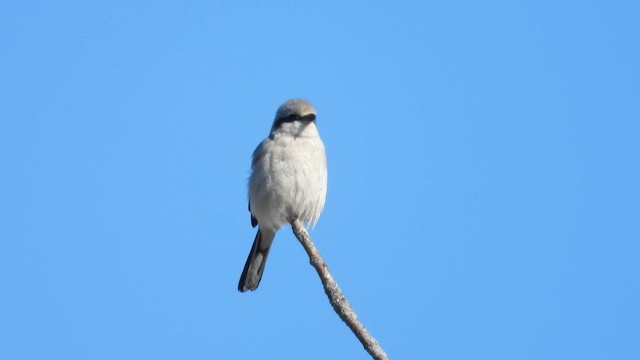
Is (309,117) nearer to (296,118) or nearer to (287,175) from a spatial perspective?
(296,118)

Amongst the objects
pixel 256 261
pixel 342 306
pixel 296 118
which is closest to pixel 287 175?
pixel 296 118

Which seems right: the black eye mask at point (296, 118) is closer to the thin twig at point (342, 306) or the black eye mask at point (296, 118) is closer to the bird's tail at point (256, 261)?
the bird's tail at point (256, 261)

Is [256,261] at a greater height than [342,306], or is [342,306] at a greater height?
[256,261]

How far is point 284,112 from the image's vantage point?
28.6ft

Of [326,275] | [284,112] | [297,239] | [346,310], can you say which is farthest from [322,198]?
[346,310]

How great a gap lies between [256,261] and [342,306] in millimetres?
4184

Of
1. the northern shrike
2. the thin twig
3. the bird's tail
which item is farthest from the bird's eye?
the thin twig

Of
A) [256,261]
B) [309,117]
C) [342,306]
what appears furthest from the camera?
[256,261]

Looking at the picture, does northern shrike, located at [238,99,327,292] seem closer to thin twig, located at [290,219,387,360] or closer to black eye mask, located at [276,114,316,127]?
black eye mask, located at [276,114,316,127]

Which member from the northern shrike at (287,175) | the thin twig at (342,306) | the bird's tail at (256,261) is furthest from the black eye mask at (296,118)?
the thin twig at (342,306)

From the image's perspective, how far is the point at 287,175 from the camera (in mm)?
8195

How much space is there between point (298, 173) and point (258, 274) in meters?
1.44

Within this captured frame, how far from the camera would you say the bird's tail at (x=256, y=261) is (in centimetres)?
882

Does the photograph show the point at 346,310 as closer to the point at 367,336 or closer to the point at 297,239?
the point at 367,336
